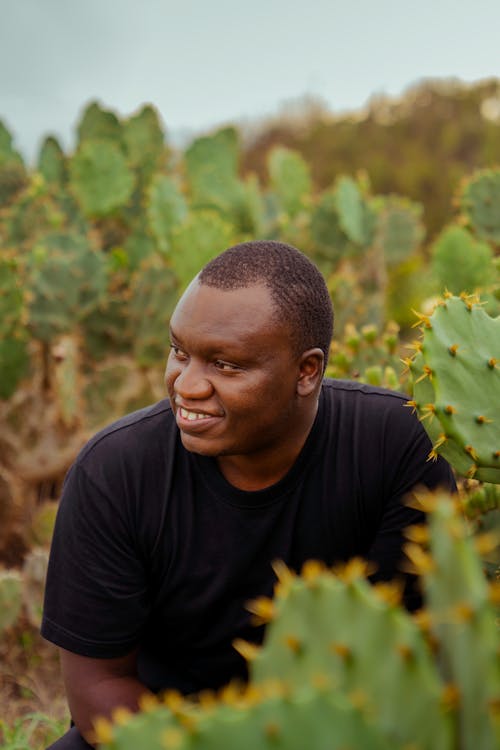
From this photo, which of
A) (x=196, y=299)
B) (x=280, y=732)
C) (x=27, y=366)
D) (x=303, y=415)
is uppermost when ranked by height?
(x=196, y=299)

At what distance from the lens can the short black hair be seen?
5.11 ft

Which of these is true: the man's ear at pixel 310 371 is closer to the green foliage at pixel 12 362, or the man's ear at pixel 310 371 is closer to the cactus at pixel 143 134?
the green foliage at pixel 12 362

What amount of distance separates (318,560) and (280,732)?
1.02 meters

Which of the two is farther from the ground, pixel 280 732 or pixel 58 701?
pixel 280 732

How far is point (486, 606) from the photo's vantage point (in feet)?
2.53

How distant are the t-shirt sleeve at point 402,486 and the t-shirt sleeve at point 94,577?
48cm

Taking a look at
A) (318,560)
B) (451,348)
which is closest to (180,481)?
(318,560)

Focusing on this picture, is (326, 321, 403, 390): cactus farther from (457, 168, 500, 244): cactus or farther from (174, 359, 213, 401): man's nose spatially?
(457, 168, 500, 244): cactus

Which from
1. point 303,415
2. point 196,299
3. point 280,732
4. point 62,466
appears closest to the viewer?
point 280,732

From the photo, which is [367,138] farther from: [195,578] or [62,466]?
[195,578]

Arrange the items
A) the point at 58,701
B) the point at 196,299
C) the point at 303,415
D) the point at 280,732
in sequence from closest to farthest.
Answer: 1. the point at 280,732
2. the point at 196,299
3. the point at 303,415
4. the point at 58,701

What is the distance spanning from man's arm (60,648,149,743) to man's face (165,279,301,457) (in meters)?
0.49

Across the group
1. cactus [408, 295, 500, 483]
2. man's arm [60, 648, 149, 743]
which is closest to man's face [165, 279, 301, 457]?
cactus [408, 295, 500, 483]

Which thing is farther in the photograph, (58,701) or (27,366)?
(27,366)
